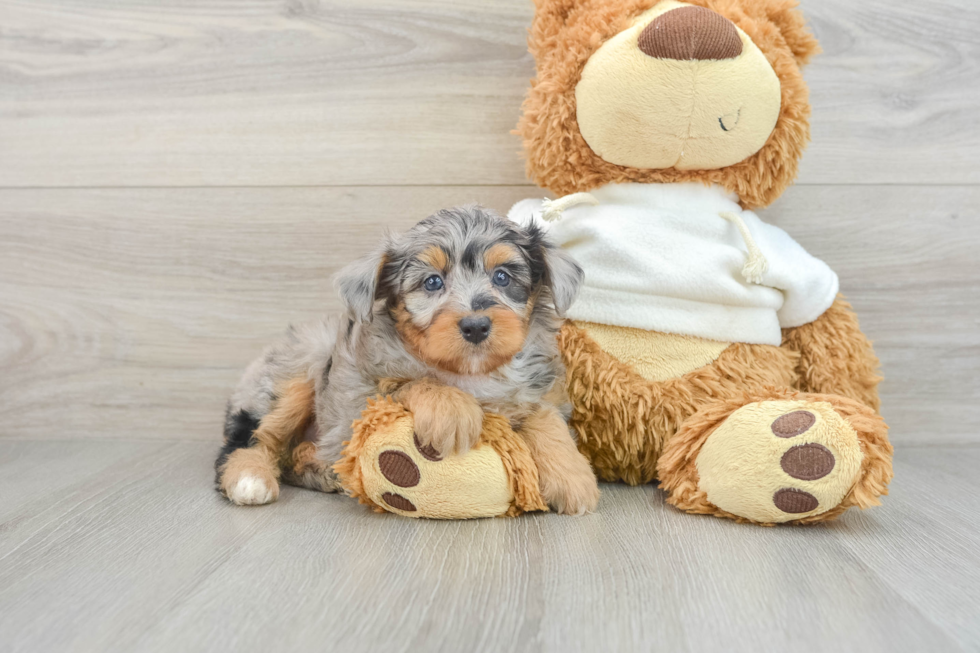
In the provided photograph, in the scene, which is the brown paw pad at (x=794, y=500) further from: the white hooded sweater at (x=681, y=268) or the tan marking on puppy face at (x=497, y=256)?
the tan marking on puppy face at (x=497, y=256)

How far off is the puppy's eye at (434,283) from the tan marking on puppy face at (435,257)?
0.03 meters

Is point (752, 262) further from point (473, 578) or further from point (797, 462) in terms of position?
point (473, 578)

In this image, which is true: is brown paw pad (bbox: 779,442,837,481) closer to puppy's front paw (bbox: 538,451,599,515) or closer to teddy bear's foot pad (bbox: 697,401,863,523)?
teddy bear's foot pad (bbox: 697,401,863,523)

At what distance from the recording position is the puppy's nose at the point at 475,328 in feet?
4.81

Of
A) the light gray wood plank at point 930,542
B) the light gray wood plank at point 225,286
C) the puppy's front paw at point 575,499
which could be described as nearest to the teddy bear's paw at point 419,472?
the puppy's front paw at point 575,499

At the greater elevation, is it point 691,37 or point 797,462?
point 691,37

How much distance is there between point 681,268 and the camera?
182cm

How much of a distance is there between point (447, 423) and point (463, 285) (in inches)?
12.5

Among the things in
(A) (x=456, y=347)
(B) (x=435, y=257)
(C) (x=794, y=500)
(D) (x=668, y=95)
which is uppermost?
(D) (x=668, y=95)

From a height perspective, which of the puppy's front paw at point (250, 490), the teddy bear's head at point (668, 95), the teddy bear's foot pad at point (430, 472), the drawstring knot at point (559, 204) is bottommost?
the puppy's front paw at point (250, 490)

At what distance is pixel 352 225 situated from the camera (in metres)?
2.37

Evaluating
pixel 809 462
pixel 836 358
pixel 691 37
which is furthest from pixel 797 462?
pixel 691 37

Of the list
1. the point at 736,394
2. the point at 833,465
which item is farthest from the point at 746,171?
the point at 833,465

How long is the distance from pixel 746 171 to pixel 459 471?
109 centimetres
